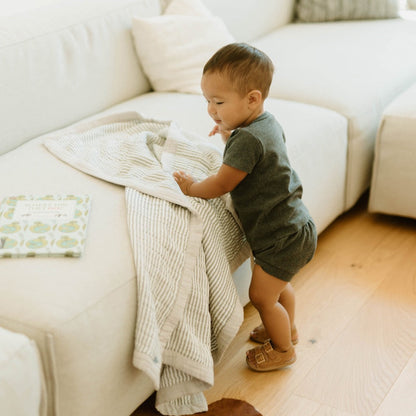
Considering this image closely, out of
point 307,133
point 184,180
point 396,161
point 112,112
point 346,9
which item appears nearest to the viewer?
point 184,180

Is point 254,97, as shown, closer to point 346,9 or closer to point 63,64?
point 63,64

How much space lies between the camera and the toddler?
1.41 metres

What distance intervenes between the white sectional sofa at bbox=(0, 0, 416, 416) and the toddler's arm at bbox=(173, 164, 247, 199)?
156mm

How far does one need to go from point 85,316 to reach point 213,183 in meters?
0.44

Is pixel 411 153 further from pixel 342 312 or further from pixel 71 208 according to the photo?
pixel 71 208

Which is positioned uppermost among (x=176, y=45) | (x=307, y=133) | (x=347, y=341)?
(x=176, y=45)

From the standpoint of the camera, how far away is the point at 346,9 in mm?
2914

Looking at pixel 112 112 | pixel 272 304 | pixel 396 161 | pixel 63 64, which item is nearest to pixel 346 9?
pixel 396 161

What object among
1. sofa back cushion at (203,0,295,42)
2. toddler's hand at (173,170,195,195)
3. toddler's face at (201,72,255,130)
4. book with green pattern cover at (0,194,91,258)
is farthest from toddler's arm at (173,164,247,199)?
sofa back cushion at (203,0,295,42)

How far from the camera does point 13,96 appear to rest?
180cm

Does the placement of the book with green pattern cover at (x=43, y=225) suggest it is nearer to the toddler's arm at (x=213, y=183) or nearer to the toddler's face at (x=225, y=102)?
the toddler's arm at (x=213, y=183)

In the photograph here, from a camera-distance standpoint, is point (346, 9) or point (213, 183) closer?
point (213, 183)

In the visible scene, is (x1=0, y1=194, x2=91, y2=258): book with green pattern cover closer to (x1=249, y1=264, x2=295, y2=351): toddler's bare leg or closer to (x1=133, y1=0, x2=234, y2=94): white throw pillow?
(x1=249, y1=264, x2=295, y2=351): toddler's bare leg

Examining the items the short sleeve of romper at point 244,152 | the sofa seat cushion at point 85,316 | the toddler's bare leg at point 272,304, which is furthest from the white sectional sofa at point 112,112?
the short sleeve of romper at point 244,152
